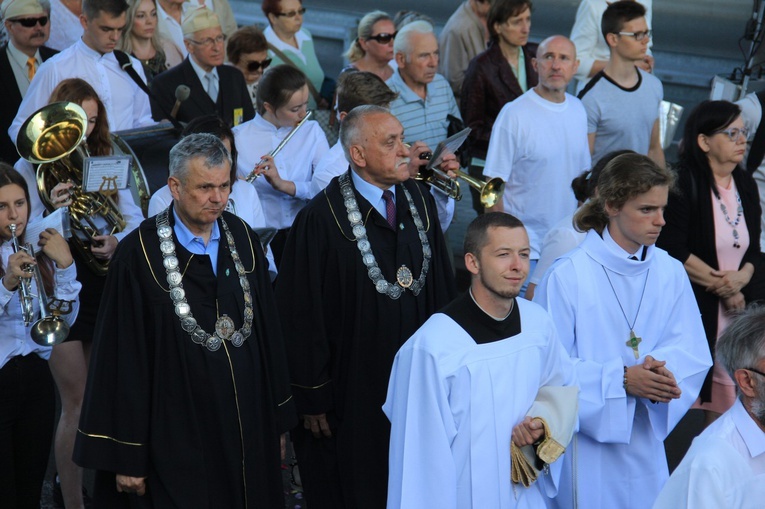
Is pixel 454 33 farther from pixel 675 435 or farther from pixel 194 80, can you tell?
pixel 675 435

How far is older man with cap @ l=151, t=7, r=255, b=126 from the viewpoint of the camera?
24.7 feet

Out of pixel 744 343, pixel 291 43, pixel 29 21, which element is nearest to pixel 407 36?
pixel 291 43

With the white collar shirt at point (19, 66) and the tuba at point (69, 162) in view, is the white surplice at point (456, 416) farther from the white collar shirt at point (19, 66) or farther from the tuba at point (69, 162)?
the white collar shirt at point (19, 66)

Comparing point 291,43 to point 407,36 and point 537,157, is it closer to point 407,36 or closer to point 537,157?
point 407,36

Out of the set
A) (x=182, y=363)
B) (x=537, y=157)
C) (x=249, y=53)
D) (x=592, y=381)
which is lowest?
(x=592, y=381)

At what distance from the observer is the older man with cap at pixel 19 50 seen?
23.5 ft

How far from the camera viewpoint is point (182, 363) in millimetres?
4621

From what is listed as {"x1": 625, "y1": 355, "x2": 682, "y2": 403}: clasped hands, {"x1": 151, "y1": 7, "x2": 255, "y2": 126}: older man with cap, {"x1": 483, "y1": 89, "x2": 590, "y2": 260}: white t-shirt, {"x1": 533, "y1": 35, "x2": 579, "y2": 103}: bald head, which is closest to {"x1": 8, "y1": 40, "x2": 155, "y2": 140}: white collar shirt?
{"x1": 151, "y1": 7, "x2": 255, "y2": 126}: older man with cap


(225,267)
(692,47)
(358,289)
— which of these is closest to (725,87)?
(692,47)

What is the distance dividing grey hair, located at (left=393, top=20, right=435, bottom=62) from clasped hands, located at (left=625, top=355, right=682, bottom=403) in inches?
135

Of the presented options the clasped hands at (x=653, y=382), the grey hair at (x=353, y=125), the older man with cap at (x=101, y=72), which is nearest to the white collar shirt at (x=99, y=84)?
the older man with cap at (x=101, y=72)

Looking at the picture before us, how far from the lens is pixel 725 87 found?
8.60 m

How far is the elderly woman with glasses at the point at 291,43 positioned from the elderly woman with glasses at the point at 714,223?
3.30m

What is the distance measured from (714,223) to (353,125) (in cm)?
216
